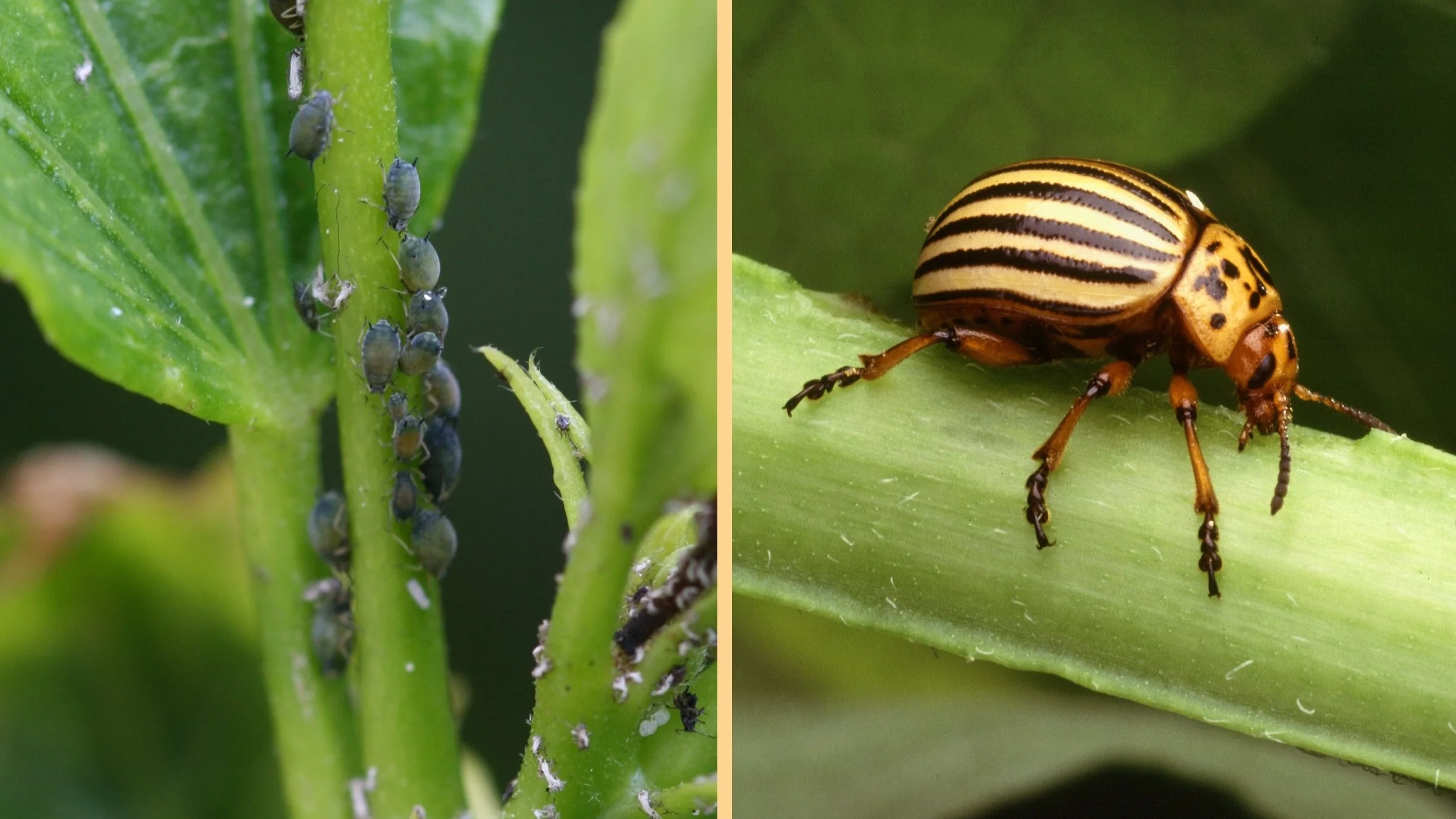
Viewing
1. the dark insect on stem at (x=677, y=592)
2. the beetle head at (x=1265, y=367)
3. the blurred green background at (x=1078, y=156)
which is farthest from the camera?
the blurred green background at (x=1078, y=156)

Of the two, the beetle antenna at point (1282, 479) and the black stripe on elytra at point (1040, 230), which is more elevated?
the black stripe on elytra at point (1040, 230)

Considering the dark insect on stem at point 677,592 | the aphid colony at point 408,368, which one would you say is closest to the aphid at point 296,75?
the aphid colony at point 408,368

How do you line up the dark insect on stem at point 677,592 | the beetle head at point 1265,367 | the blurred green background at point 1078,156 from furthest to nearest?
the blurred green background at point 1078,156 < the beetle head at point 1265,367 < the dark insect on stem at point 677,592

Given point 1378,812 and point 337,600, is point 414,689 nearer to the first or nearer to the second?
point 337,600

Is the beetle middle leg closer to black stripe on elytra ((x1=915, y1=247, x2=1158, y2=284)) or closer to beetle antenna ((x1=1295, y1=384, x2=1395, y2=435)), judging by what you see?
black stripe on elytra ((x1=915, y1=247, x2=1158, y2=284))

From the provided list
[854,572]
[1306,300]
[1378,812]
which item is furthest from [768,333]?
[1378,812]

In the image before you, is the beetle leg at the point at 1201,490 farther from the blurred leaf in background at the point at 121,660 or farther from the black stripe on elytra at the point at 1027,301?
the blurred leaf in background at the point at 121,660

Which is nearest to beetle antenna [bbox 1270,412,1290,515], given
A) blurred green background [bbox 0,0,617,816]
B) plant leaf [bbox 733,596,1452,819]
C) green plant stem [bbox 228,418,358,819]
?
plant leaf [bbox 733,596,1452,819]
